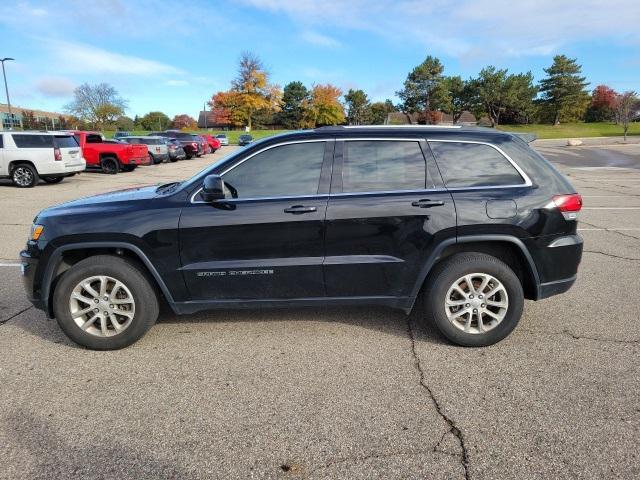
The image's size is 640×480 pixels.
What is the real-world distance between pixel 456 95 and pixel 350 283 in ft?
294

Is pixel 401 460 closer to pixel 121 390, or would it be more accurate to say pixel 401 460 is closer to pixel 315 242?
pixel 315 242

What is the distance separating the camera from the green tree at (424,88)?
3199 inches

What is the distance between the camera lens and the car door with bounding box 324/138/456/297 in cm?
346

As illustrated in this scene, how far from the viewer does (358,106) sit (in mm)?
110875

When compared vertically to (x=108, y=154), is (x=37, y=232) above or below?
below

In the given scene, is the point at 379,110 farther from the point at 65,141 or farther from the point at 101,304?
the point at 101,304

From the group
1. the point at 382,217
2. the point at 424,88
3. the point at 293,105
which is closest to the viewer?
the point at 382,217

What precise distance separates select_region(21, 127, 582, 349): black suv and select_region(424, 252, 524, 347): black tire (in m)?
0.01

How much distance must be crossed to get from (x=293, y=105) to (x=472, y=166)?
102155 millimetres

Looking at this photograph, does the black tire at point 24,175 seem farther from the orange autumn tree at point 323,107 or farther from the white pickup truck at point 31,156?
the orange autumn tree at point 323,107

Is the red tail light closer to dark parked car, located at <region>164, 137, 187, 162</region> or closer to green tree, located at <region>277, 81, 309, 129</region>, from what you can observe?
dark parked car, located at <region>164, 137, 187, 162</region>

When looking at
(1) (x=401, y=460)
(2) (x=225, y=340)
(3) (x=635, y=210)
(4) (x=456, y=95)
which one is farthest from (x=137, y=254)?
(4) (x=456, y=95)

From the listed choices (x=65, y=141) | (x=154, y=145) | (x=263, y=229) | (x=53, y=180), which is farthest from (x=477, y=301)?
(x=154, y=145)

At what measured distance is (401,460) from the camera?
2.38m
